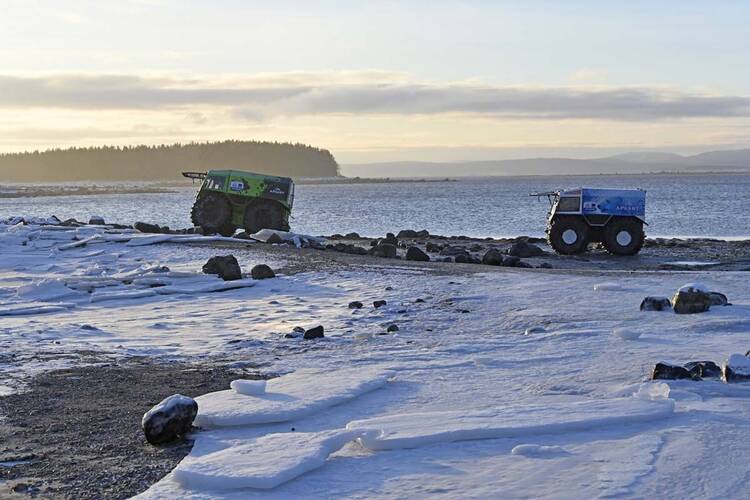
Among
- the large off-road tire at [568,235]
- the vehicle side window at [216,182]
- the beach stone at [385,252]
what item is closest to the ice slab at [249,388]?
the beach stone at [385,252]

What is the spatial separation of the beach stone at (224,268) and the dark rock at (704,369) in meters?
9.58

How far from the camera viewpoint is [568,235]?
27.5 m

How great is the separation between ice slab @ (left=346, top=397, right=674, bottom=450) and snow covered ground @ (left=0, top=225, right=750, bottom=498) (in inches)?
0.7

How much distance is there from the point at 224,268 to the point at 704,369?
9.93 m

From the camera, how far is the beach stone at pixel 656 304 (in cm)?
Answer: 1200

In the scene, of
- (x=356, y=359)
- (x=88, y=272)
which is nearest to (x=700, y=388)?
(x=356, y=359)

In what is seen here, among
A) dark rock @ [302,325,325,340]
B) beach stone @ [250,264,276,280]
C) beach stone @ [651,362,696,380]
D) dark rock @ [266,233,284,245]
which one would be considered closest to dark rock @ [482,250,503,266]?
dark rock @ [266,233,284,245]

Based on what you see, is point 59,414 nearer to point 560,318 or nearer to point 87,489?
point 87,489

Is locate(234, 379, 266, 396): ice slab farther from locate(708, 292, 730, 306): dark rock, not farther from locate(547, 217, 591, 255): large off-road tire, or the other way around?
locate(547, 217, 591, 255): large off-road tire

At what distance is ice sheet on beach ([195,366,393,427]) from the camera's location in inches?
285

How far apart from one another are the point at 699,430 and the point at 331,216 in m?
54.8

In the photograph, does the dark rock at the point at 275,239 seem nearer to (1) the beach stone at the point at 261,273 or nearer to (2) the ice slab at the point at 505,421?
(1) the beach stone at the point at 261,273

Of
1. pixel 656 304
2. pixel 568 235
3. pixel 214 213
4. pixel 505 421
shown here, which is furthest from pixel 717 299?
pixel 214 213

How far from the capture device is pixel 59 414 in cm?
778
